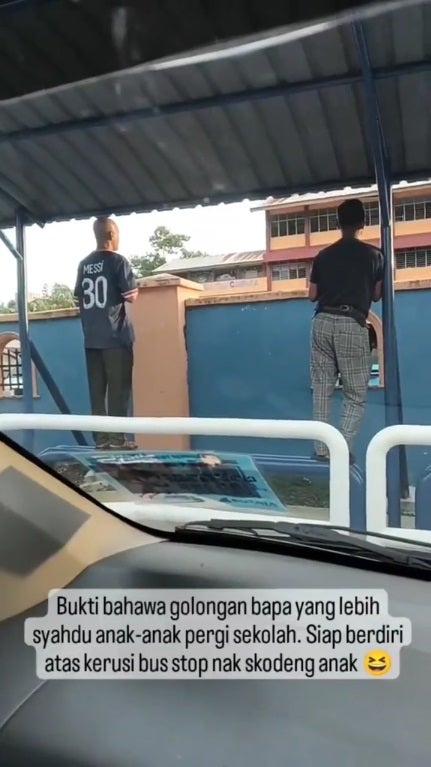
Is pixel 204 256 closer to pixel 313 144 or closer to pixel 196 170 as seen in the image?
pixel 196 170

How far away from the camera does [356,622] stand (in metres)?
1.48

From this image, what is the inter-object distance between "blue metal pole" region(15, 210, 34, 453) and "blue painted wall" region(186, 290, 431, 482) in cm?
49

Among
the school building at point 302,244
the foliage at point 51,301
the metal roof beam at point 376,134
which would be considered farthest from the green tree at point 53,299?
the metal roof beam at point 376,134

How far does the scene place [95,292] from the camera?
214 centimetres

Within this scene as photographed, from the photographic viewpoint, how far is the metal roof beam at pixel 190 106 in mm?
1994

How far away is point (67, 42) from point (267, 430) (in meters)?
1.15

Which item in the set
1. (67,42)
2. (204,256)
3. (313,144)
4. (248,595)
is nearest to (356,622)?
(248,595)

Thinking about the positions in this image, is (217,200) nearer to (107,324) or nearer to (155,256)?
(155,256)

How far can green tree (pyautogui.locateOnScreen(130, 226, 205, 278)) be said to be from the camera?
A: 6.95ft

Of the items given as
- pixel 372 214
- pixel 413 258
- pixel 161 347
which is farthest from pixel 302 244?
pixel 161 347

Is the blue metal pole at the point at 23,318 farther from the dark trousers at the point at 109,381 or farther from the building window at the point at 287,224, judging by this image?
the building window at the point at 287,224

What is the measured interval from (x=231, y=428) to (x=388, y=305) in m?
0.58

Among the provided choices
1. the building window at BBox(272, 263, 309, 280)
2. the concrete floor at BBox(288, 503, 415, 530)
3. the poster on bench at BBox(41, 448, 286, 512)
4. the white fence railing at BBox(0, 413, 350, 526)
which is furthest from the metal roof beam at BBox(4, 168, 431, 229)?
the concrete floor at BBox(288, 503, 415, 530)

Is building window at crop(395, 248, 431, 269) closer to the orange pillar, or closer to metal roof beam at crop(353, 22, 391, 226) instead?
metal roof beam at crop(353, 22, 391, 226)
